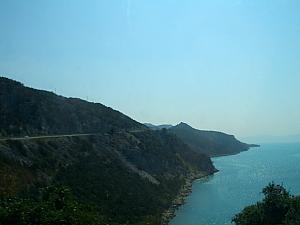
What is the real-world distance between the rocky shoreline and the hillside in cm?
101

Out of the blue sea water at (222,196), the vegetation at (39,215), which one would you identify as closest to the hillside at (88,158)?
the blue sea water at (222,196)

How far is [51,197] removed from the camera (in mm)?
34562

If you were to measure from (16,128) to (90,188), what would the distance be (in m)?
32.5

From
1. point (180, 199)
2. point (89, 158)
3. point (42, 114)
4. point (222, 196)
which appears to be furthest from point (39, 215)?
point (42, 114)

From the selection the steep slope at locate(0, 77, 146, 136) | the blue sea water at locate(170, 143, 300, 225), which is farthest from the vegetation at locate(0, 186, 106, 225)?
the steep slope at locate(0, 77, 146, 136)

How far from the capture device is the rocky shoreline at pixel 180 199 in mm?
75662

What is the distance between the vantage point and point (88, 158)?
8431 centimetres

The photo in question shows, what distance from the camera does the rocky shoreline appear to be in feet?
248

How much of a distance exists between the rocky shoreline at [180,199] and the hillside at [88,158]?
1006mm

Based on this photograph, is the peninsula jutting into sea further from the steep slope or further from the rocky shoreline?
the rocky shoreline

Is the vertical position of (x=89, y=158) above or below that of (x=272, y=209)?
above

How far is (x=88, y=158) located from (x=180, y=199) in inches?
970

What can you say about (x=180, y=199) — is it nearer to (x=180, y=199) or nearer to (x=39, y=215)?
(x=180, y=199)

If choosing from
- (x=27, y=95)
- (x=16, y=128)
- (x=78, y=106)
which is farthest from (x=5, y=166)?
(x=78, y=106)
